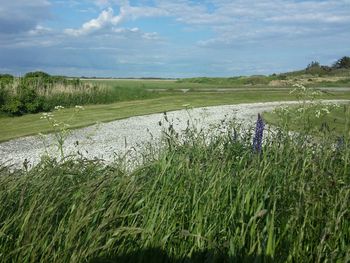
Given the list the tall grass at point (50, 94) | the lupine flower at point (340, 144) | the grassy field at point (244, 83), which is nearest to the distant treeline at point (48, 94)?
the tall grass at point (50, 94)

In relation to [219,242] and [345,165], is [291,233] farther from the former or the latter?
[345,165]

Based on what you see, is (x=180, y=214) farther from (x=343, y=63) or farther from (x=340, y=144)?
(x=343, y=63)

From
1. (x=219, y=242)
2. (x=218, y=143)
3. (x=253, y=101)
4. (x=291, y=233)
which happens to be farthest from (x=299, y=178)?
(x=253, y=101)

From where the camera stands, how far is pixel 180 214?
3830mm

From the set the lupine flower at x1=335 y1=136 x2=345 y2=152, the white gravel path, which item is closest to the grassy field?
the white gravel path

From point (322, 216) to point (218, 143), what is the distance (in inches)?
84.1

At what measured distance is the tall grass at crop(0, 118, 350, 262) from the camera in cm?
346

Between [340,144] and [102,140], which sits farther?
[102,140]

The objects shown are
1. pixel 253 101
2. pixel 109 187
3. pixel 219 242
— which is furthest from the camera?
pixel 253 101

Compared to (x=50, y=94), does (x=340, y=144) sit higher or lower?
higher

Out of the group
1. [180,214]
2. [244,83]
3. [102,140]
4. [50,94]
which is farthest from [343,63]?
[180,214]

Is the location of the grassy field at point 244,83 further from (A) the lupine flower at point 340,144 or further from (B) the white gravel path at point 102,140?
(A) the lupine flower at point 340,144

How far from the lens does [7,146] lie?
47.5 ft

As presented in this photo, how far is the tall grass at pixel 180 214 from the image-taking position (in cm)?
346
